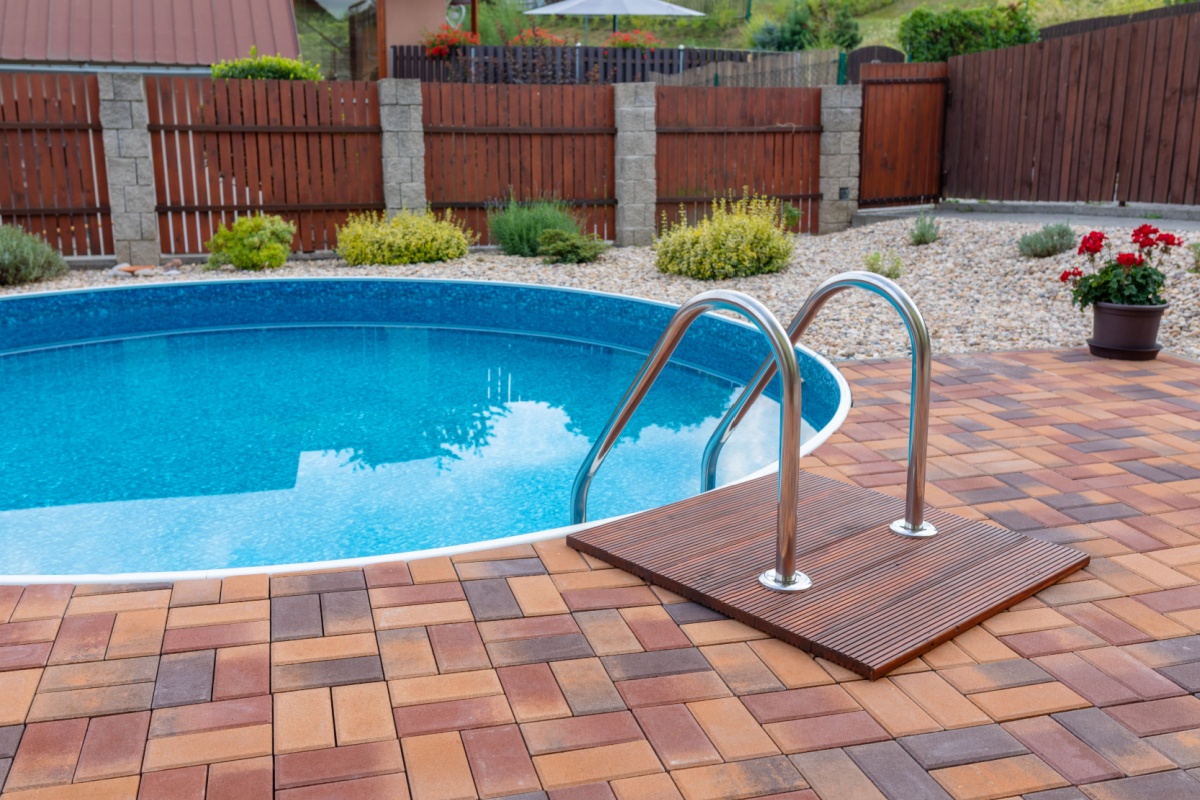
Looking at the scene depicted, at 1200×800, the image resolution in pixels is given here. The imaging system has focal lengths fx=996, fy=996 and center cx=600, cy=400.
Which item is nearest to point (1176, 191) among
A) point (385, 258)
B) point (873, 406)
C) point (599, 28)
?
point (873, 406)

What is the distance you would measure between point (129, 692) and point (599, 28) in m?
37.5

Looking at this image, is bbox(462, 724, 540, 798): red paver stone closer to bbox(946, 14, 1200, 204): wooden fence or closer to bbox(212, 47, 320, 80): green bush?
bbox(946, 14, 1200, 204): wooden fence

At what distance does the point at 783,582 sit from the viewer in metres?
2.91

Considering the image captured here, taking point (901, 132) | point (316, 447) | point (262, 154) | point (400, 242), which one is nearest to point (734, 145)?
point (901, 132)

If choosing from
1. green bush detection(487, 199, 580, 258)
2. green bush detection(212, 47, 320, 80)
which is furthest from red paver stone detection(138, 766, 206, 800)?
green bush detection(212, 47, 320, 80)

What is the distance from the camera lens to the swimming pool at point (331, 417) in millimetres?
4172

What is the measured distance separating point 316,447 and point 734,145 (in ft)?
27.2

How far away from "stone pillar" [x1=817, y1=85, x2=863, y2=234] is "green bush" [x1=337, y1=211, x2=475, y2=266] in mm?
4782

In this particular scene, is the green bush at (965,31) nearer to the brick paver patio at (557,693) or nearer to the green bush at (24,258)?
the green bush at (24,258)

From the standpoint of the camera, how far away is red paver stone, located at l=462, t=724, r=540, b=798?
6.68 feet

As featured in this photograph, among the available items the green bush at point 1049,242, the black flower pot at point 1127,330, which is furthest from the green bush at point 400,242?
the black flower pot at point 1127,330

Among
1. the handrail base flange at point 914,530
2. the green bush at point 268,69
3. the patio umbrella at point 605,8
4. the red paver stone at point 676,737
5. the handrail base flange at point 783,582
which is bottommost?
the red paver stone at point 676,737

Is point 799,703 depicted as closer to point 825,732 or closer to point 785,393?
point 825,732

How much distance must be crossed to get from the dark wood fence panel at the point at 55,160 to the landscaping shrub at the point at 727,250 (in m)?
6.10
